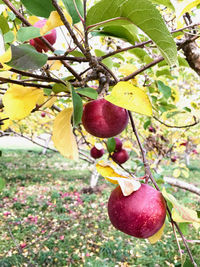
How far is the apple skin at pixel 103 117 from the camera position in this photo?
642mm

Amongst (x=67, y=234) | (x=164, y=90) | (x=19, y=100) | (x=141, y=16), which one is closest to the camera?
(x=141, y=16)

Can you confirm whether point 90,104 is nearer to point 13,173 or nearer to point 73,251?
point 73,251

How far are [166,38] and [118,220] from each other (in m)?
0.44

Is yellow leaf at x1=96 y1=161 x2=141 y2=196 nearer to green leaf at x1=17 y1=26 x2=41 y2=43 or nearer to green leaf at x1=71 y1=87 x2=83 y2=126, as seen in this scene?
green leaf at x1=71 y1=87 x2=83 y2=126

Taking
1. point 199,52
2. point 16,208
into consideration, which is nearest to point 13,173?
point 16,208

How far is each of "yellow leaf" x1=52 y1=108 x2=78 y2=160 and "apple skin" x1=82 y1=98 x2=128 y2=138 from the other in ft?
0.20

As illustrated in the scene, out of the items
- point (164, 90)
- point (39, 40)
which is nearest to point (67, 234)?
point (164, 90)

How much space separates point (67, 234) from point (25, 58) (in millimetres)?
3927

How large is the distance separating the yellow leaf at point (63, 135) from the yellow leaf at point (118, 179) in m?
0.12

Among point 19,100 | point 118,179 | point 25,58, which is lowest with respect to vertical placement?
point 118,179

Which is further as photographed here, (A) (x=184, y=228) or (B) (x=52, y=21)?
(A) (x=184, y=228)

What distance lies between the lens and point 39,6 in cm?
50

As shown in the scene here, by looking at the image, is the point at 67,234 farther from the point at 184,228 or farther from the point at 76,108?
the point at 76,108

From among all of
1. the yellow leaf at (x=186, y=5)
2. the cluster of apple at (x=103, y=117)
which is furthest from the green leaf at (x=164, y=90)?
the yellow leaf at (x=186, y=5)
